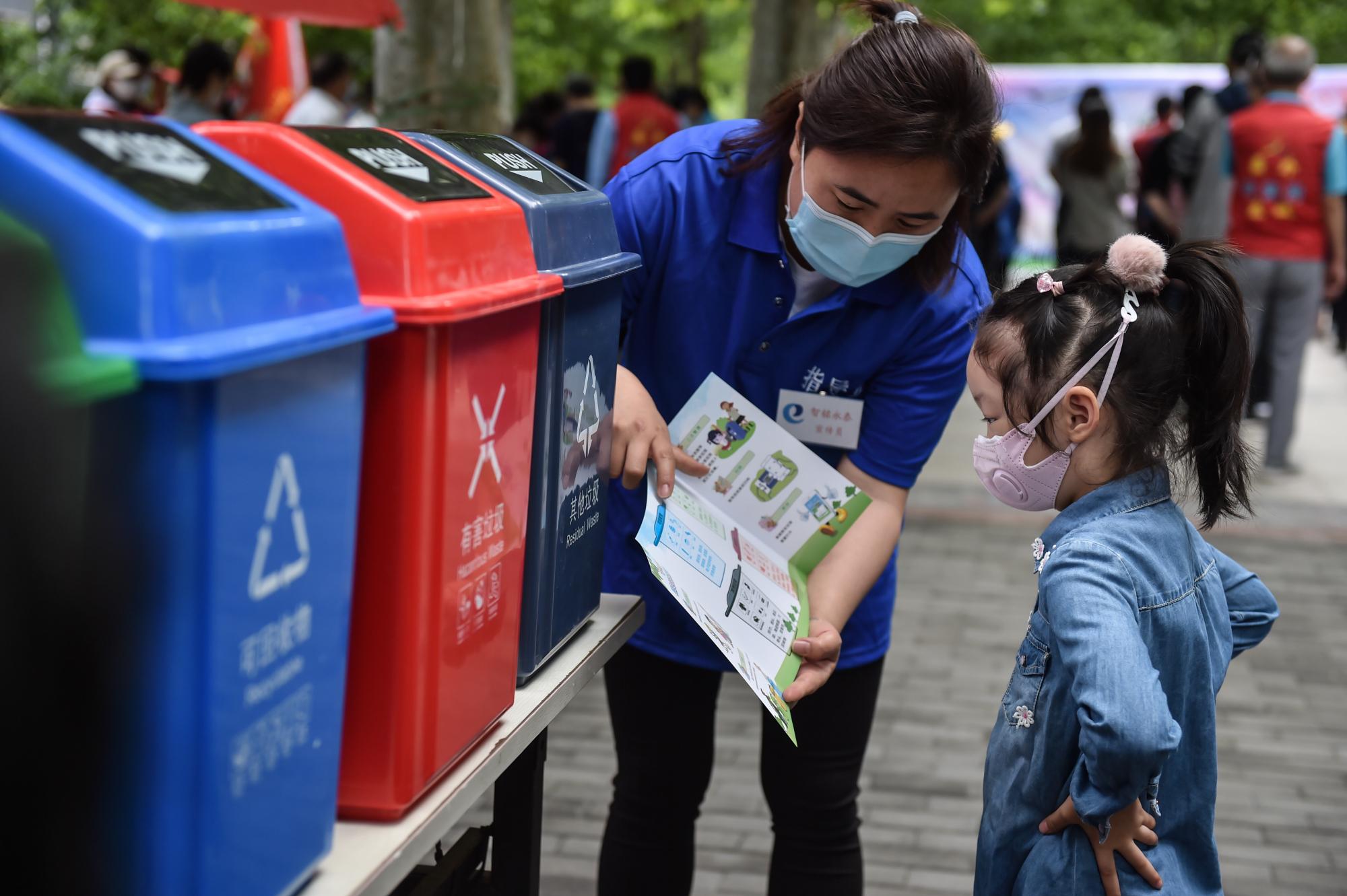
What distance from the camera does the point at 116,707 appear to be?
35.2 inches

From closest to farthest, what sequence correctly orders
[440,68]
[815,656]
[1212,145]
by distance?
1. [815,656]
2. [440,68]
3. [1212,145]

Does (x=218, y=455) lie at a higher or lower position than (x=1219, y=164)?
higher

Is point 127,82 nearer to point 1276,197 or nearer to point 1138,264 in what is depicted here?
point 1276,197

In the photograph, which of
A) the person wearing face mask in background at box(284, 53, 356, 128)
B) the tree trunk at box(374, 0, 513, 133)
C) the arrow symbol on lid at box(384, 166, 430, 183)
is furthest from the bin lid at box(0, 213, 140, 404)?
the person wearing face mask in background at box(284, 53, 356, 128)

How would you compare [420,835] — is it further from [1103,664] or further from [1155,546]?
[1155,546]

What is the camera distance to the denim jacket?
4.88 ft

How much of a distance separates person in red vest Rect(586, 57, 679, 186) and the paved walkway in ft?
11.4

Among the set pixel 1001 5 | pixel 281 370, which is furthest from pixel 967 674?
pixel 1001 5

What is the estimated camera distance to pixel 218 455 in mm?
897

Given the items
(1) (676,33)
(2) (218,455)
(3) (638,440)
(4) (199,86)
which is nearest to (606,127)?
(4) (199,86)

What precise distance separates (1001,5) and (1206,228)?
10.7 meters

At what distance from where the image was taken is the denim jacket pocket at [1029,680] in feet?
5.52

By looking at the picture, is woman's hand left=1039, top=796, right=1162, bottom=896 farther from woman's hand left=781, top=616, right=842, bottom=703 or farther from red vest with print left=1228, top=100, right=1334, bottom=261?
red vest with print left=1228, top=100, right=1334, bottom=261

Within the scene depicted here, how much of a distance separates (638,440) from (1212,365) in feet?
2.28
